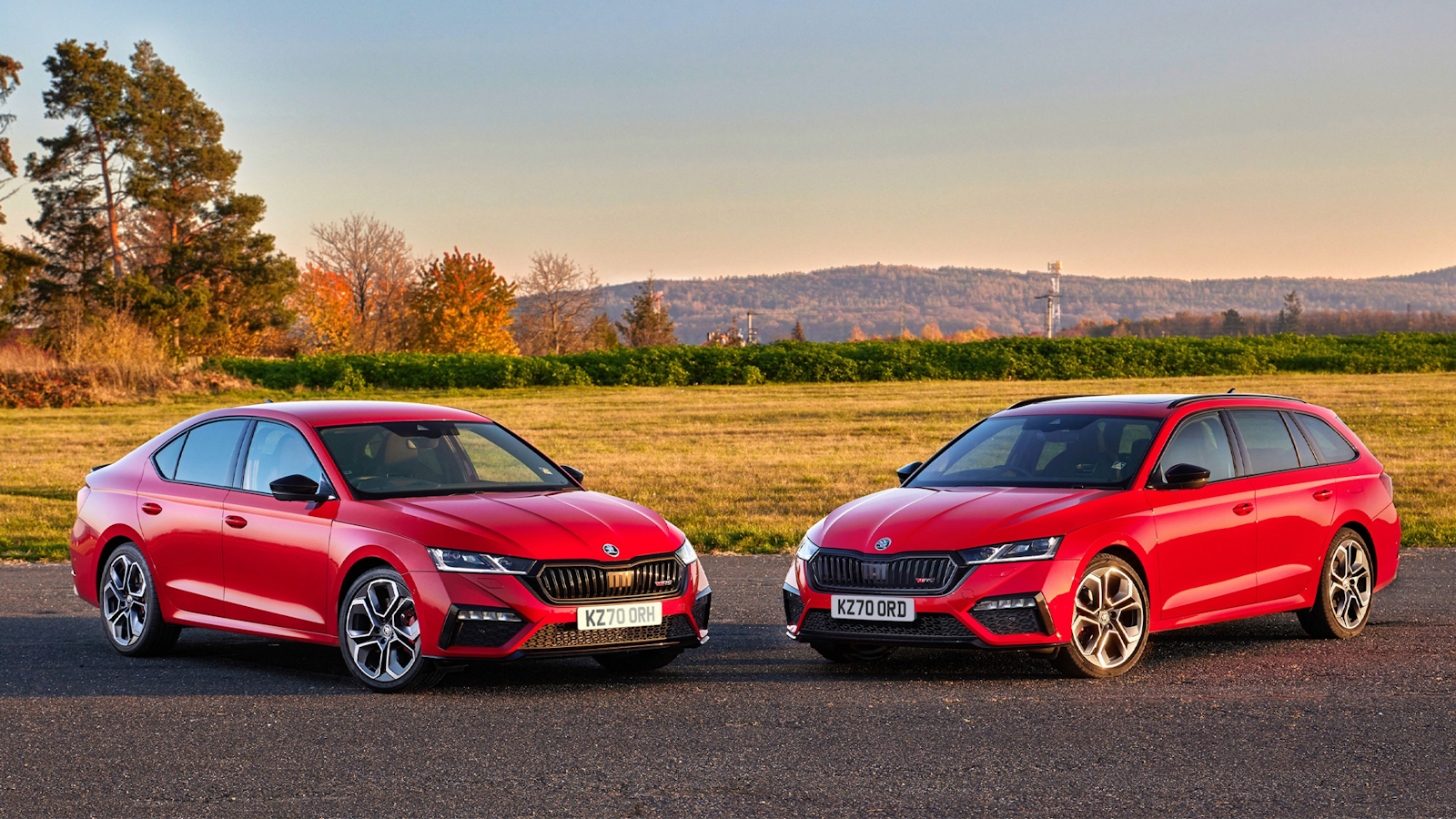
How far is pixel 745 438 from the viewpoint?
105 feet

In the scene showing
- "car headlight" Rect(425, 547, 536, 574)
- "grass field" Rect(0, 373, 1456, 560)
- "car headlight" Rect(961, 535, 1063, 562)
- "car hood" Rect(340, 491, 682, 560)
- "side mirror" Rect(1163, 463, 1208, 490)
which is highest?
"side mirror" Rect(1163, 463, 1208, 490)

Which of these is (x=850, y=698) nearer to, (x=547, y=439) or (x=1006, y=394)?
(x=547, y=439)

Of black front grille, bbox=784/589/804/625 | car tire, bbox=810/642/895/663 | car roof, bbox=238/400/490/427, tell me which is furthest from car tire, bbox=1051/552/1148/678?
car roof, bbox=238/400/490/427

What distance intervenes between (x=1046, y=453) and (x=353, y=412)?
4227 millimetres

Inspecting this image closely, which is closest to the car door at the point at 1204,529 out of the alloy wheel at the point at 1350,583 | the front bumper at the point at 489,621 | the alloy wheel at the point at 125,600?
the alloy wheel at the point at 1350,583

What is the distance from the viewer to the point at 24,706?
7.22 m

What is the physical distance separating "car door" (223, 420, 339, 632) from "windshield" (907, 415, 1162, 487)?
369 cm

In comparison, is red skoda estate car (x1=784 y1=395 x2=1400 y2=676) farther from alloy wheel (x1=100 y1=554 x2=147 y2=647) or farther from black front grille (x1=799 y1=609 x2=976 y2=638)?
alloy wheel (x1=100 y1=554 x2=147 y2=647)

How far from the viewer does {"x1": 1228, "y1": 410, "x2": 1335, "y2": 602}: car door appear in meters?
8.66

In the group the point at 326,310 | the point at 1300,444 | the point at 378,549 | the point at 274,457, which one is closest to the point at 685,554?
the point at 378,549

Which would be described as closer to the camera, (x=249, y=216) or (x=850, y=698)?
(x=850, y=698)

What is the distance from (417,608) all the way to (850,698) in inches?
88.4

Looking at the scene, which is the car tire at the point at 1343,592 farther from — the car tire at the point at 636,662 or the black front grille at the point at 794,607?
the car tire at the point at 636,662

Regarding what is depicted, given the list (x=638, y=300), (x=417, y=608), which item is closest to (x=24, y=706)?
(x=417, y=608)
